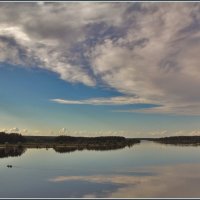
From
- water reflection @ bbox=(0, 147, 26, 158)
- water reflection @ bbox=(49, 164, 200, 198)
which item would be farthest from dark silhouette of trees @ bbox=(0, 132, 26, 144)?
water reflection @ bbox=(49, 164, 200, 198)

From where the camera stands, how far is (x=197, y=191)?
29.3 meters

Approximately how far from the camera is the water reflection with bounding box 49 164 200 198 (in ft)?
92.8

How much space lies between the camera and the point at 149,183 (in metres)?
32.9

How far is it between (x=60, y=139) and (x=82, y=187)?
408ft

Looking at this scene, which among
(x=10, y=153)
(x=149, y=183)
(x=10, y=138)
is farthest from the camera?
(x=10, y=138)

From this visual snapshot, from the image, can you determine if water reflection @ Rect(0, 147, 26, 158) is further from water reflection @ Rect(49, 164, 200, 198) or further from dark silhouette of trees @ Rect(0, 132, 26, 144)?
dark silhouette of trees @ Rect(0, 132, 26, 144)

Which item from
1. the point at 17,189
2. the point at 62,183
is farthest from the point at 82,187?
the point at 17,189

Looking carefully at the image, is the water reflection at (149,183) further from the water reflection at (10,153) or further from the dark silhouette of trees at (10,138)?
the dark silhouette of trees at (10,138)

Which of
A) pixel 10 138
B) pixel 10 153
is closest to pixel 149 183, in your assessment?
pixel 10 153

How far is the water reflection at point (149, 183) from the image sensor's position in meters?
28.3

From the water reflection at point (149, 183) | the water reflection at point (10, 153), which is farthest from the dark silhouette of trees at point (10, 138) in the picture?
the water reflection at point (149, 183)

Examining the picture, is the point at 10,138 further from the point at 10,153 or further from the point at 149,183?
the point at 149,183

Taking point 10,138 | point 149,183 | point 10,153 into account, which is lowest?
point 149,183

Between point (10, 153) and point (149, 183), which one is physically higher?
point (10, 153)
